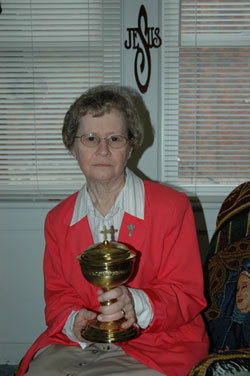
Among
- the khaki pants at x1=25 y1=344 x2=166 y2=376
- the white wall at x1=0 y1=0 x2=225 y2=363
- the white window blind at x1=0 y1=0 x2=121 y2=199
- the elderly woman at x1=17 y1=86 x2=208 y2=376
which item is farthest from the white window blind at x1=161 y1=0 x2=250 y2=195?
the khaki pants at x1=25 y1=344 x2=166 y2=376

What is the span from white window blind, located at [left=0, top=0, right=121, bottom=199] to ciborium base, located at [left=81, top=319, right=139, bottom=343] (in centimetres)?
140

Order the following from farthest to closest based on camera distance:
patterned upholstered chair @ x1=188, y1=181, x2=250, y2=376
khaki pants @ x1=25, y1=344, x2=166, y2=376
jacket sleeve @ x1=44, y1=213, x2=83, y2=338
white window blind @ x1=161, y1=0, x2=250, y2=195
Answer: white window blind @ x1=161, y1=0, x2=250, y2=195, jacket sleeve @ x1=44, y1=213, x2=83, y2=338, patterned upholstered chair @ x1=188, y1=181, x2=250, y2=376, khaki pants @ x1=25, y1=344, x2=166, y2=376

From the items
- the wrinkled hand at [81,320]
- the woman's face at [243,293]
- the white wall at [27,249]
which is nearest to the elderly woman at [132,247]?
the wrinkled hand at [81,320]

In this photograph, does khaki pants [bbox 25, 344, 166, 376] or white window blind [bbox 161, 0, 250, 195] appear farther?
white window blind [bbox 161, 0, 250, 195]

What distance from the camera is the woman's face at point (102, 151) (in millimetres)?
1516

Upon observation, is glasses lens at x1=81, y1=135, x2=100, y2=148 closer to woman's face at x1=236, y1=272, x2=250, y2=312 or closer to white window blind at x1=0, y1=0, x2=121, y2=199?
woman's face at x1=236, y1=272, x2=250, y2=312

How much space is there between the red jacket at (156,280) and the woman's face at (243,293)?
5.1 inches

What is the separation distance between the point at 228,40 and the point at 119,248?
5.56ft

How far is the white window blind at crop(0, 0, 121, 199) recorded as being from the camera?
2.46 meters

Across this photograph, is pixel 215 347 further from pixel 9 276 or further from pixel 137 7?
pixel 137 7

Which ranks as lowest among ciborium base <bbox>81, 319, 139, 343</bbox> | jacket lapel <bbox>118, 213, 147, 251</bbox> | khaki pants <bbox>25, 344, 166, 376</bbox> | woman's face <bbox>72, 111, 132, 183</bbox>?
khaki pants <bbox>25, 344, 166, 376</bbox>

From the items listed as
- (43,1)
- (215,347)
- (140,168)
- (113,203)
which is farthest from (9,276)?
(43,1)

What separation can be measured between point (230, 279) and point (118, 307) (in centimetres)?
53

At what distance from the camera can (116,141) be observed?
154 centimetres
